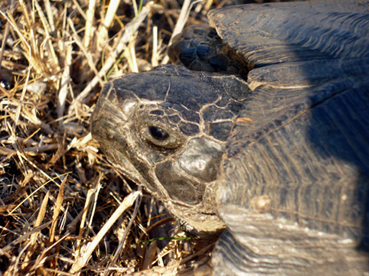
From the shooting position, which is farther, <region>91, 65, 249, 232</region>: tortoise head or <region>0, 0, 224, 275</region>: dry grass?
<region>0, 0, 224, 275</region>: dry grass

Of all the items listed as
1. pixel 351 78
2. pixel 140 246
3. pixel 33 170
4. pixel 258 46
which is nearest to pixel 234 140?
pixel 351 78

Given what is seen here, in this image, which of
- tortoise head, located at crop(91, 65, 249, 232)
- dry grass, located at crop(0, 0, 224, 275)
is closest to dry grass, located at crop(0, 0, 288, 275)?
dry grass, located at crop(0, 0, 224, 275)

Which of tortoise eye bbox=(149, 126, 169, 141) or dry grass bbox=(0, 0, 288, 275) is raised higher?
tortoise eye bbox=(149, 126, 169, 141)

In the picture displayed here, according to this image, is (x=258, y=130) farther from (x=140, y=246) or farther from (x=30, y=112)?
(x=30, y=112)

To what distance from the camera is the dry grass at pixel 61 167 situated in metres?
1.77

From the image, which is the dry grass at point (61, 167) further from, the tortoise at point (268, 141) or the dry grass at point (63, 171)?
the tortoise at point (268, 141)

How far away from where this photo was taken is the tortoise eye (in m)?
1.62

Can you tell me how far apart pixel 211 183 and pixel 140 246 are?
0.89 m

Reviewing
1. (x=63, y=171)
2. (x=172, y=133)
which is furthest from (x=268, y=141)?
(x=63, y=171)

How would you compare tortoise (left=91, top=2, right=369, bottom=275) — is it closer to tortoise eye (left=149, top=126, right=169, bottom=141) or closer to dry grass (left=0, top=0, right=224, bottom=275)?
tortoise eye (left=149, top=126, right=169, bottom=141)

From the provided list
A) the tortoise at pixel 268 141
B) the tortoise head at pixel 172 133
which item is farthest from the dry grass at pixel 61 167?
the tortoise at pixel 268 141

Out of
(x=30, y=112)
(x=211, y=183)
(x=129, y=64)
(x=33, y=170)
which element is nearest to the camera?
(x=211, y=183)

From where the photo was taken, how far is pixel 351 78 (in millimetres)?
1438

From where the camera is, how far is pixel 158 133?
1.63m
